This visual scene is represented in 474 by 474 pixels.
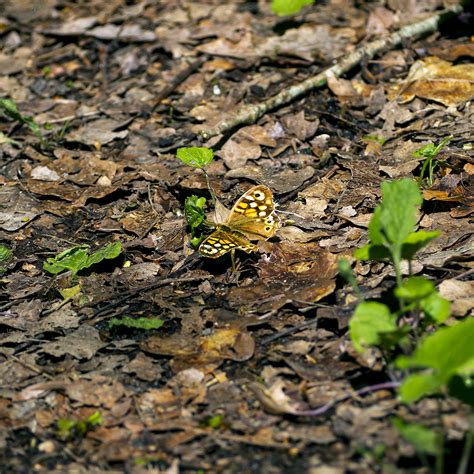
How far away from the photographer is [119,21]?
706 cm

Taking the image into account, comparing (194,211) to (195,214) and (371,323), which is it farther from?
(371,323)

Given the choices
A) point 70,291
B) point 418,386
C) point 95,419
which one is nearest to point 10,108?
point 70,291

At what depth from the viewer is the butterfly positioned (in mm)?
3918

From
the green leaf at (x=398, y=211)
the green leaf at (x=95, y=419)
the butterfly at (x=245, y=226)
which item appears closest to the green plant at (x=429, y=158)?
the butterfly at (x=245, y=226)

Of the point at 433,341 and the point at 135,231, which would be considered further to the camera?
the point at 135,231

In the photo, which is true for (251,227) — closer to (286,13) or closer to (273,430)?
(273,430)

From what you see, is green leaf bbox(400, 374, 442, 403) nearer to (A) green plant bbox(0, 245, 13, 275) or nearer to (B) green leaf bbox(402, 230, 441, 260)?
(B) green leaf bbox(402, 230, 441, 260)

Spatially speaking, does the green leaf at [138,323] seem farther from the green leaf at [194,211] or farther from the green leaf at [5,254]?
the green leaf at [5,254]

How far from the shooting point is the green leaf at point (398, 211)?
283 cm

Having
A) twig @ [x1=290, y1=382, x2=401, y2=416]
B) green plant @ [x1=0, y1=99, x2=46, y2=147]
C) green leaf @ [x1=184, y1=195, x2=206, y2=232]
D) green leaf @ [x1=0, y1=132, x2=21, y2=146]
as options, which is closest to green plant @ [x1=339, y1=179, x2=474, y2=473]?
twig @ [x1=290, y1=382, x2=401, y2=416]

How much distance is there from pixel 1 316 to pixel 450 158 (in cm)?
287

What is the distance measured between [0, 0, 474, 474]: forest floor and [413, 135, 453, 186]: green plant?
66 mm

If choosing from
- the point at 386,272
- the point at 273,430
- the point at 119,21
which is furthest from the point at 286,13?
the point at 273,430

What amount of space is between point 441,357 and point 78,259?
7.79 feet
